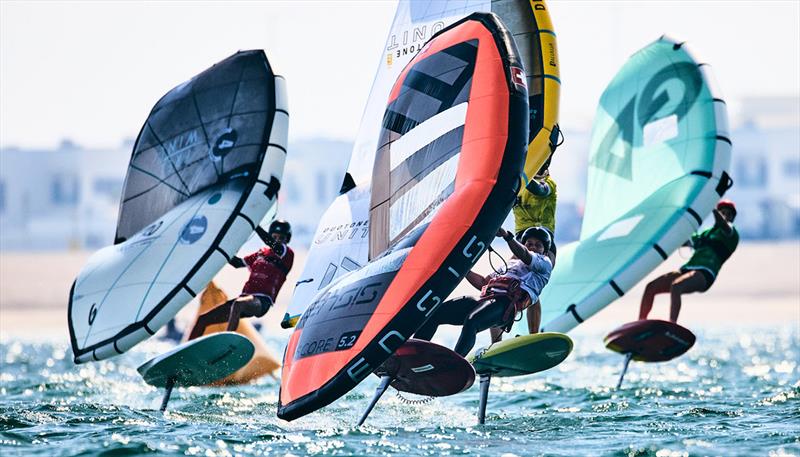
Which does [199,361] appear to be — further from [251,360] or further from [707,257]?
[707,257]

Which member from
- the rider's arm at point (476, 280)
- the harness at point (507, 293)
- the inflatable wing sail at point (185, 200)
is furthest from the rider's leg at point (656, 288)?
the inflatable wing sail at point (185, 200)

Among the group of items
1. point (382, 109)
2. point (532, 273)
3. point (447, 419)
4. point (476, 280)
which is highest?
point (382, 109)

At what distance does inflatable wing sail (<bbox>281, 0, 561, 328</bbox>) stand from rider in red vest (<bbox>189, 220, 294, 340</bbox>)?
8.7 inches

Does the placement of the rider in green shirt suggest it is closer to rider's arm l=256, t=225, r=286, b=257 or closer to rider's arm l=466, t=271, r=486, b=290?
rider's arm l=466, t=271, r=486, b=290

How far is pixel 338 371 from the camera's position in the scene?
930 cm

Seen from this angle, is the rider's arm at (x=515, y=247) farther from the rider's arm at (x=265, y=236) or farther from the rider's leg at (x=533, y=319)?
the rider's arm at (x=265, y=236)

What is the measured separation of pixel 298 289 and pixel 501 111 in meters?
3.57

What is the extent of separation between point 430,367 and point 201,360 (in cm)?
275

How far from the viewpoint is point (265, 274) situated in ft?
41.7

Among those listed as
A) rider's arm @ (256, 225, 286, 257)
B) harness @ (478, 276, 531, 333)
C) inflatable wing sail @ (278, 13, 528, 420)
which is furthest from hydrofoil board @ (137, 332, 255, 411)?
harness @ (478, 276, 531, 333)

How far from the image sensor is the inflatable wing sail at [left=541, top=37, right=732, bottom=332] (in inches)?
536

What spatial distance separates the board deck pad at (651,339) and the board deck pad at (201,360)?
3.87 m

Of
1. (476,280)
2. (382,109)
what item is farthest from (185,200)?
(476,280)

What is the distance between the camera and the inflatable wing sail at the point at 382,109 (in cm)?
1215
